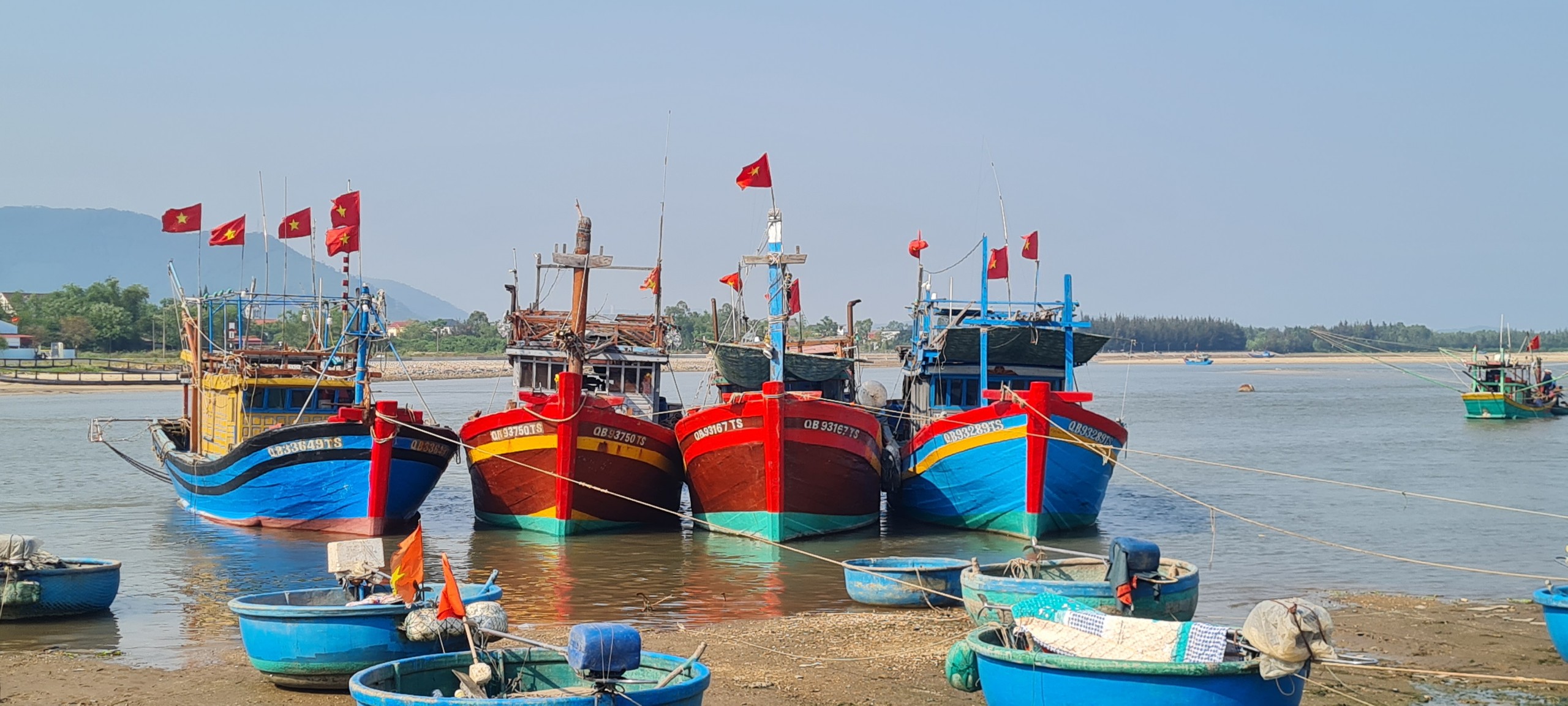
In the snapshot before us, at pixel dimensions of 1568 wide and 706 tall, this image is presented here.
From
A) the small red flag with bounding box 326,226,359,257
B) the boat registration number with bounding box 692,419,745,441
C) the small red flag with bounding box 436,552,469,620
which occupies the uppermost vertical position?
the small red flag with bounding box 326,226,359,257

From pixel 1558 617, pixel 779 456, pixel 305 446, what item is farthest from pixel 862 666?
pixel 305 446

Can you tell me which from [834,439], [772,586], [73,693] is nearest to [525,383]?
[834,439]

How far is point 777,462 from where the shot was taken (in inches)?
891

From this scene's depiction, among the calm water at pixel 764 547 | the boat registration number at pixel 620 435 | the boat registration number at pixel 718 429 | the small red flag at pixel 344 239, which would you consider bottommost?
the calm water at pixel 764 547

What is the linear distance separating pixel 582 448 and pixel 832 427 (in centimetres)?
439

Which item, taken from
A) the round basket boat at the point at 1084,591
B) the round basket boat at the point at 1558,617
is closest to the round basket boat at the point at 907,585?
the round basket boat at the point at 1084,591

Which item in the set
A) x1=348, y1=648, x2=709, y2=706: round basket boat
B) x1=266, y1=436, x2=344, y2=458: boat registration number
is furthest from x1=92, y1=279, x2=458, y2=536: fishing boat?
x1=348, y1=648, x2=709, y2=706: round basket boat

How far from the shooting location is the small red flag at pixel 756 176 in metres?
26.4

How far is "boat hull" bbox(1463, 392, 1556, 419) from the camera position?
6038 cm

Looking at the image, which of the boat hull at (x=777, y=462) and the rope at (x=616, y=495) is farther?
the rope at (x=616, y=495)

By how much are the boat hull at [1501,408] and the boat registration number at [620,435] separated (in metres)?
48.4

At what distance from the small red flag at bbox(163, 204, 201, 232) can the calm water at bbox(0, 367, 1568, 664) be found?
617cm

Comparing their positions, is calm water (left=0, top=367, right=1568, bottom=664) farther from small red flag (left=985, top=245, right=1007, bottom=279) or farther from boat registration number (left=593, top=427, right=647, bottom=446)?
small red flag (left=985, top=245, right=1007, bottom=279)

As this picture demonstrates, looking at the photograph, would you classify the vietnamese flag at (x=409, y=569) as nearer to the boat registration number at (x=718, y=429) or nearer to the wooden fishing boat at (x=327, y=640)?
the wooden fishing boat at (x=327, y=640)
